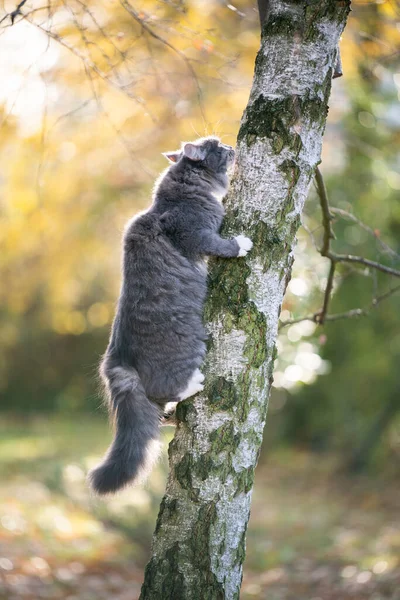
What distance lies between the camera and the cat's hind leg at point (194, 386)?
2.31 metres

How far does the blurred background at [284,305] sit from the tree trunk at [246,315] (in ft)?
2.56

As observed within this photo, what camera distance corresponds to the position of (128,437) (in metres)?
2.44

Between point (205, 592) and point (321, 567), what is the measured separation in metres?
3.70

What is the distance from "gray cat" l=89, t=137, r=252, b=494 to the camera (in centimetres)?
241

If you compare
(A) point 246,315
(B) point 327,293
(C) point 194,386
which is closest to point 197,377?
(C) point 194,386

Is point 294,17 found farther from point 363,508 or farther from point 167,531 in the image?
point 363,508

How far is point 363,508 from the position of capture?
6.99 metres

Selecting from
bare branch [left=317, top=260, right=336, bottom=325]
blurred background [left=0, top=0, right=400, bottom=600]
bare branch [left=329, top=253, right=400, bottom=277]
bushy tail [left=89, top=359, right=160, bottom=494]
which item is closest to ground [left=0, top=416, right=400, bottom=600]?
blurred background [left=0, top=0, right=400, bottom=600]

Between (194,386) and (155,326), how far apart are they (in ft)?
1.14

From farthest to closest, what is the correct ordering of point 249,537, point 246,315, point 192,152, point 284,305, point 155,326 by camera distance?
point 249,537, point 284,305, point 192,152, point 155,326, point 246,315

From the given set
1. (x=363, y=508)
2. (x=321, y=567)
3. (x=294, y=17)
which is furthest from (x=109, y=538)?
(x=294, y=17)

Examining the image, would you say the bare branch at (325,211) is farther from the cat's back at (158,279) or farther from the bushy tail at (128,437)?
the bushy tail at (128,437)

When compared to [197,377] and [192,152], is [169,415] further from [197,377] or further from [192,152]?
[192,152]

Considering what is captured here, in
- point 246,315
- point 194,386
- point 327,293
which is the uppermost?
point 327,293
